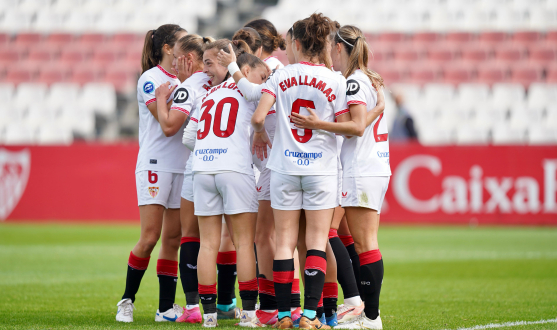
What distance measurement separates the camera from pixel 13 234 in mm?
11953

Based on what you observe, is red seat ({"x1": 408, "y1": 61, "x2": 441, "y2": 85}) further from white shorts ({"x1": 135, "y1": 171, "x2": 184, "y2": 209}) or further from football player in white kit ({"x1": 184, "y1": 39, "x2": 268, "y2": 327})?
football player in white kit ({"x1": 184, "y1": 39, "x2": 268, "y2": 327})

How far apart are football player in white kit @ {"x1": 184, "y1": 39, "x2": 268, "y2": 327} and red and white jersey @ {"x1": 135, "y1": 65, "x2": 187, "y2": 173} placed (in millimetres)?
533

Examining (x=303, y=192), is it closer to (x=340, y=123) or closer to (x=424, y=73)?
(x=340, y=123)

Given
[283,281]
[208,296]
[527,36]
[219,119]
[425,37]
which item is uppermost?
[425,37]

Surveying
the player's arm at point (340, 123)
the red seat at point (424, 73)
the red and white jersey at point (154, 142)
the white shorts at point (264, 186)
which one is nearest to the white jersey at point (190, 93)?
the red and white jersey at point (154, 142)

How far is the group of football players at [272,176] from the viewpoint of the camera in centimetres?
428

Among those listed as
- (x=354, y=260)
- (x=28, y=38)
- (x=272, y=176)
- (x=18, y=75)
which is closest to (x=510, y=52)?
(x=18, y=75)

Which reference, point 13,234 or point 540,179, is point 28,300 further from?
point 540,179

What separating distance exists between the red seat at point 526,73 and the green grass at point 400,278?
22.1 ft

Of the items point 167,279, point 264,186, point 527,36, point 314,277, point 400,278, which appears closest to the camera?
point 314,277

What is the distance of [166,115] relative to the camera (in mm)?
4801

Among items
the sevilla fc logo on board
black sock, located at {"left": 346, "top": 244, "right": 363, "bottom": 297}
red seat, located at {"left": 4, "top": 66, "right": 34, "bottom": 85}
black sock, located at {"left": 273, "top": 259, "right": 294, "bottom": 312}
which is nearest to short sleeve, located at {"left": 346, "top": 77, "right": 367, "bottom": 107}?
black sock, located at {"left": 273, "top": 259, "right": 294, "bottom": 312}

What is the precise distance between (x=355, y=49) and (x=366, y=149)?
2.26 feet

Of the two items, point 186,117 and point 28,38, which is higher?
point 28,38
